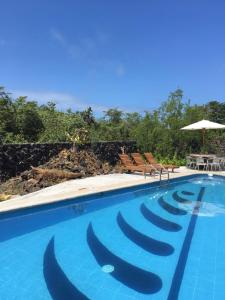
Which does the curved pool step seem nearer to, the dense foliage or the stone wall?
the stone wall

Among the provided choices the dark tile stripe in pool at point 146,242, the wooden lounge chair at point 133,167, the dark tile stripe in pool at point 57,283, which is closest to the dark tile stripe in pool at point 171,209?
the dark tile stripe in pool at point 146,242

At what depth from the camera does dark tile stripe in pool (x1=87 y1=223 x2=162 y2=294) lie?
4.50 meters

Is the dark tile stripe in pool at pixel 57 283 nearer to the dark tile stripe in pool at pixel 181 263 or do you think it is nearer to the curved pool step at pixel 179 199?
the dark tile stripe in pool at pixel 181 263

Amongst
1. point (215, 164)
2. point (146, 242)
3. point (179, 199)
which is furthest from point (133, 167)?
point (146, 242)

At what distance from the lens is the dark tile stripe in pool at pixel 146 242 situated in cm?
585

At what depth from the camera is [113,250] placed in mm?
5805

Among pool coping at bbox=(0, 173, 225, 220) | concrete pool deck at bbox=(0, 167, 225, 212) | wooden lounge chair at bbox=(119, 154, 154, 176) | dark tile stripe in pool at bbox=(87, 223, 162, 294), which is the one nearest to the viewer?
dark tile stripe in pool at bbox=(87, 223, 162, 294)

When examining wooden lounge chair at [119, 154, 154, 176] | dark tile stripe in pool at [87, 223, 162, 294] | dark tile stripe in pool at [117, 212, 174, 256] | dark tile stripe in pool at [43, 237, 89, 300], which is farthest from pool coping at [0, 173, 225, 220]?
dark tile stripe in pool at [87, 223, 162, 294]

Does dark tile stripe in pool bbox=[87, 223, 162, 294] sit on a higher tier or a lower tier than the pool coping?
lower

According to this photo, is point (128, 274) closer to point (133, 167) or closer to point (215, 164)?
point (133, 167)

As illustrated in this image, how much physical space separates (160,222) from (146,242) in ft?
4.75

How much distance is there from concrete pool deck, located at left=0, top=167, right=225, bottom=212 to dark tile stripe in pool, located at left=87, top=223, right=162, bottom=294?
87.6 inches

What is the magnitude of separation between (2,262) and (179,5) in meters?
12.6

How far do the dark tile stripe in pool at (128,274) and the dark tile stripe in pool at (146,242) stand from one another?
696mm
